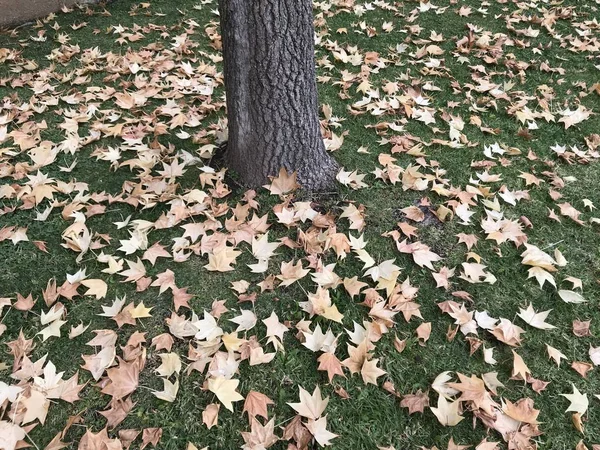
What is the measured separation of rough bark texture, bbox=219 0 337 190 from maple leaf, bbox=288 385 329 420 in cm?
128

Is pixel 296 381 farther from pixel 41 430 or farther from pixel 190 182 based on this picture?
pixel 190 182

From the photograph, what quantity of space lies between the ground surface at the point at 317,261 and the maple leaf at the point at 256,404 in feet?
0.17

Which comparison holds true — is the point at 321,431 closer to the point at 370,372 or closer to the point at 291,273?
the point at 370,372

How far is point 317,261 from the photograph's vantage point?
2.41m

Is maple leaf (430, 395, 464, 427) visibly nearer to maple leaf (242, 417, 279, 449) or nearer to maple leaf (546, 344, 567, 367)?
maple leaf (546, 344, 567, 367)

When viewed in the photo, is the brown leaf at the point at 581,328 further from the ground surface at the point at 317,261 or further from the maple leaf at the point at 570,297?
the maple leaf at the point at 570,297

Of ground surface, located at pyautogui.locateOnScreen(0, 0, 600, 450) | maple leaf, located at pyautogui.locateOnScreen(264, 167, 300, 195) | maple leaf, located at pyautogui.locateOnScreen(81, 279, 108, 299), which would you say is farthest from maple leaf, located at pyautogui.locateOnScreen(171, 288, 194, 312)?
maple leaf, located at pyautogui.locateOnScreen(264, 167, 300, 195)

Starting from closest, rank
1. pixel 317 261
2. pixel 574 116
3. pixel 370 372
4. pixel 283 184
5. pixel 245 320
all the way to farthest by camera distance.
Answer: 1. pixel 370 372
2. pixel 245 320
3. pixel 317 261
4. pixel 283 184
5. pixel 574 116

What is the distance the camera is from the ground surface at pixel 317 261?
6.21ft

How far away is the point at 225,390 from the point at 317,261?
0.81 m

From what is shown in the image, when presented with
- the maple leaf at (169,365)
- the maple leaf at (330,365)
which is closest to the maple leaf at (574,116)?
the maple leaf at (330,365)

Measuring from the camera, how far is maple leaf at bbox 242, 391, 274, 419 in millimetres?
1856

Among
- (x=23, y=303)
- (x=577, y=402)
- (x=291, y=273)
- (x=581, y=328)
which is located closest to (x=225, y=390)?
(x=291, y=273)

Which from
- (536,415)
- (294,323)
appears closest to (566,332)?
(536,415)
